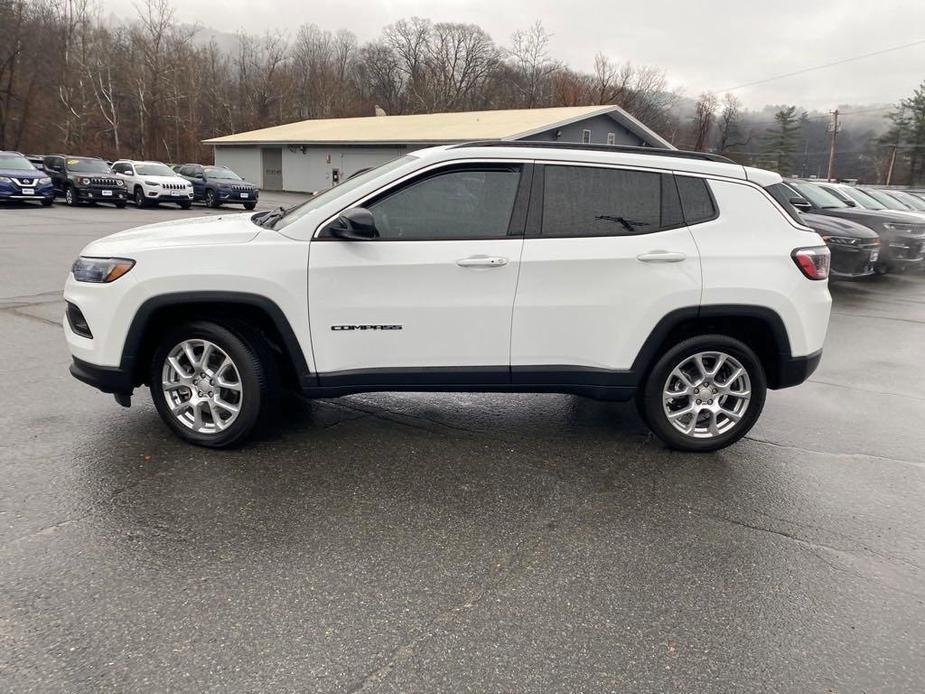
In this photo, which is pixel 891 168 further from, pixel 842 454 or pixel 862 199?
pixel 842 454

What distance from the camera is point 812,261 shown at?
13.8ft

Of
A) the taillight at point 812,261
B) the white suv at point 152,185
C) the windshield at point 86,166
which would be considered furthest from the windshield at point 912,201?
the windshield at point 86,166

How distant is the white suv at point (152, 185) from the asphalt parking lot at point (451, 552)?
21872 millimetres

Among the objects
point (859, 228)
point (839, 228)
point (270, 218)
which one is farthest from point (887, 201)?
point (270, 218)

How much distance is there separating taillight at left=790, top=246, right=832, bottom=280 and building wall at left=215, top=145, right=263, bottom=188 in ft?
144

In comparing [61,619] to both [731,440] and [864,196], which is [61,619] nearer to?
[731,440]

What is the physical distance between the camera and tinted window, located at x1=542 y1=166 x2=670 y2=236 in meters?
4.12

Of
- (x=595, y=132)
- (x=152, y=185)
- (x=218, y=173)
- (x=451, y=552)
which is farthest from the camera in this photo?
(x=595, y=132)

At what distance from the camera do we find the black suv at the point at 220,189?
1070 inches

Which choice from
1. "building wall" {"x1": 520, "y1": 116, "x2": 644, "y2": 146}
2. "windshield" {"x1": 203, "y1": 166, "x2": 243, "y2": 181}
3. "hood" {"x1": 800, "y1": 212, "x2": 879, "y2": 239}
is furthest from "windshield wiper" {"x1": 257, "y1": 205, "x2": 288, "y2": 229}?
"building wall" {"x1": 520, "y1": 116, "x2": 644, "y2": 146}

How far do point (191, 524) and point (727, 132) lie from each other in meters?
101

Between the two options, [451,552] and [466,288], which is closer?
[451,552]

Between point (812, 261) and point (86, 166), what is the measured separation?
26.5 meters

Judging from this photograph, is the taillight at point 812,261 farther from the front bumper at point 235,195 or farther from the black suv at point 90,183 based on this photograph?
the front bumper at point 235,195
